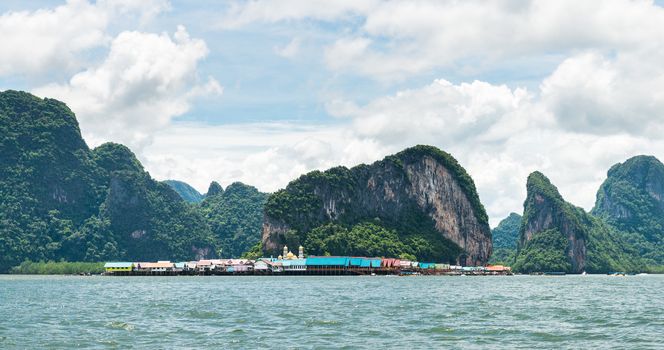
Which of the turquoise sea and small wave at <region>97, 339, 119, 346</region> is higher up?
the turquoise sea

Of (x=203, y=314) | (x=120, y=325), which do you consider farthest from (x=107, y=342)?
(x=203, y=314)

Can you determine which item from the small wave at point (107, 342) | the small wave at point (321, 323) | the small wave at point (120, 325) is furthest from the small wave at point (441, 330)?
the small wave at point (120, 325)

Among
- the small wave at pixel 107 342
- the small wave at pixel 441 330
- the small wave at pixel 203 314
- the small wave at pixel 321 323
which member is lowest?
the small wave at pixel 107 342

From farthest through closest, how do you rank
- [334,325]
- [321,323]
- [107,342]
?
[321,323]
[334,325]
[107,342]

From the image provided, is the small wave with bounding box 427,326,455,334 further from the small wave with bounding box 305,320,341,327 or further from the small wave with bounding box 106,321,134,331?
the small wave with bounding box 106,321,134,331

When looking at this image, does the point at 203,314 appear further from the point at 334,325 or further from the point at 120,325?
the point at 334,325

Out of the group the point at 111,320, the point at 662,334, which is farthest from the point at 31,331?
the point at 662,334

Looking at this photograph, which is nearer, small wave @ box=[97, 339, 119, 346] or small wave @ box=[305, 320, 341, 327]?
small wave @ box=[97, 339, 119, 346]

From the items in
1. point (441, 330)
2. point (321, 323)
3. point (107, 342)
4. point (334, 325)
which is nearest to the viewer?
point (107, 342)

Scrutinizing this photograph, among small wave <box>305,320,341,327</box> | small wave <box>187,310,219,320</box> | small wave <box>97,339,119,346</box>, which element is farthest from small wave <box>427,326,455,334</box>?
small wave <box>97,339,119,346</box>

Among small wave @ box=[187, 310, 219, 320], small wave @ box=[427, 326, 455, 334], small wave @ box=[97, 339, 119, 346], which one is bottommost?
small wave @ box=[97, 339, 119, 346]

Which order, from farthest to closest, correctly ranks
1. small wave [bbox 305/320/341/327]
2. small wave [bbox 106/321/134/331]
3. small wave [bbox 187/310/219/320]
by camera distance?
small wave [bbox 187/310/219/320]
small wave [bbox 305/320/341/327]
small wave [bbox 106/321/134/331]

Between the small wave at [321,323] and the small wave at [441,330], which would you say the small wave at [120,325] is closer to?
the small wave at [321,323]

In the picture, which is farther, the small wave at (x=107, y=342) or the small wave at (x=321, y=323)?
the small wave at (x=321, y=323)
